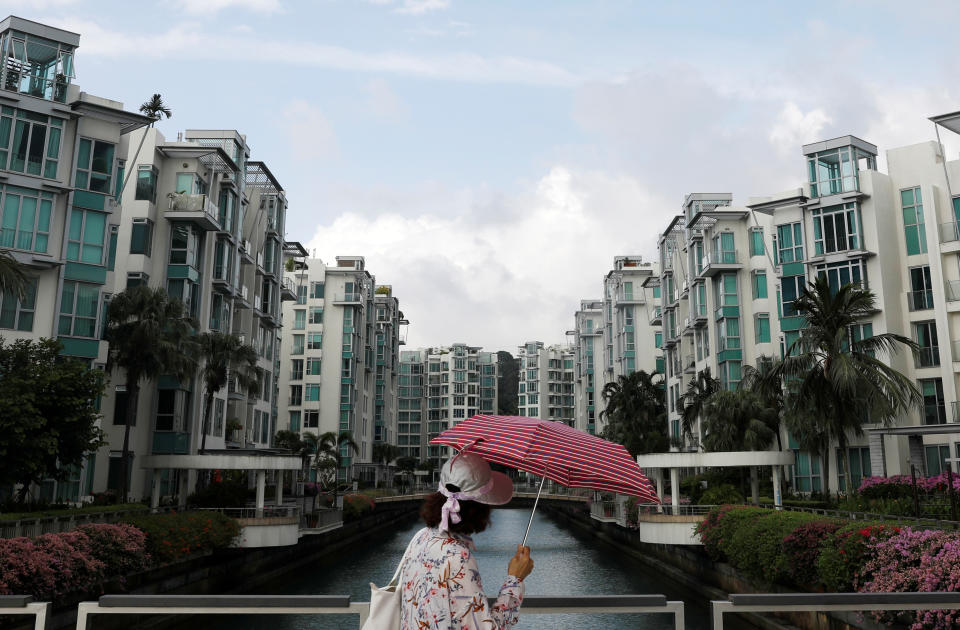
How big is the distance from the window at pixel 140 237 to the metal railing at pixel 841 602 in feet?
132

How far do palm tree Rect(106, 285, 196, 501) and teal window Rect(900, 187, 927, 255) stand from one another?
36.2 metres

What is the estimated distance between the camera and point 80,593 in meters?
20.6

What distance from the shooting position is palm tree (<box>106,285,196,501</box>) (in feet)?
113

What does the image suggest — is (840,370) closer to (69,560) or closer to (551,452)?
(69,560)

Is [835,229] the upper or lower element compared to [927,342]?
upper

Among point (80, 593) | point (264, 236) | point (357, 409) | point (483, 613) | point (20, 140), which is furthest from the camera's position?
point (357, 409)

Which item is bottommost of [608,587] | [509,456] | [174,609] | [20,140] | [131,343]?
[608,587]

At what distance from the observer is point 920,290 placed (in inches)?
1641

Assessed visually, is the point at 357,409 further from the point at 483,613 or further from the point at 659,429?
the point at 483,613

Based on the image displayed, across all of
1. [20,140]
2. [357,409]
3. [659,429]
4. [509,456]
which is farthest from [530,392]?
[509,456]

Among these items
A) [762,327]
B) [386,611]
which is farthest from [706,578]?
[386,611]

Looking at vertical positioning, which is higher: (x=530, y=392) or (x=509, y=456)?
(x=530, y=392)

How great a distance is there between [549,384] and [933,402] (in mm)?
116837

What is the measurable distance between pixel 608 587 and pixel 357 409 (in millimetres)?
56196
